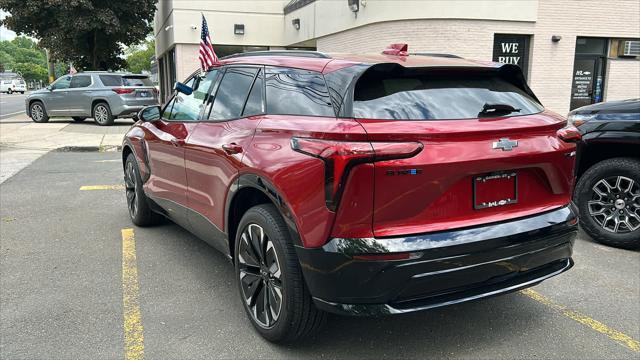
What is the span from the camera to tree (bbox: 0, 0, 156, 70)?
22.9 metres

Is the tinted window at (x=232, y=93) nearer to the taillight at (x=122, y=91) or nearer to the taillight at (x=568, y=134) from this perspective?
the taillight at (x=568, y=134)

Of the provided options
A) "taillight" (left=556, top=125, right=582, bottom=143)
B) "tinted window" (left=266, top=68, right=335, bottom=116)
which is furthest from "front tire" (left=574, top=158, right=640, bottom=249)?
"tinted window" (left=266, top=68, right=335, bottom=116)

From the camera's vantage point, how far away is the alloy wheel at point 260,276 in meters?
2.99

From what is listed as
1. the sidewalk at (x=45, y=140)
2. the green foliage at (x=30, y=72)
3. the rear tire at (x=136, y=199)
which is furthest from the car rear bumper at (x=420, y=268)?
the green foliage at (x=30, y=72)

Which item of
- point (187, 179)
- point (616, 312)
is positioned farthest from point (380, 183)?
point (616, 312)

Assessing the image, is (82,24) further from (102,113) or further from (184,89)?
(184,89)

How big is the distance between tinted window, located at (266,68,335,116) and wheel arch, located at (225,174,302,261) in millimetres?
439

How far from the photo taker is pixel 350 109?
268 centimetres

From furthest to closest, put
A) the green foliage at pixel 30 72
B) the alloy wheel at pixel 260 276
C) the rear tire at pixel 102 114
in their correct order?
the green foliage at pixel 30 72, the rear tire at pixel 102 114, the alloy wheel at pixel 260 276

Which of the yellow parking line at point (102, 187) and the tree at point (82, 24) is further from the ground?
the tree at point (82, 24)

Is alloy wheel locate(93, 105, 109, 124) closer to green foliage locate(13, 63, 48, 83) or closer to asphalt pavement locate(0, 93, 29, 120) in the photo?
asphalt pavement locate(0, 93, 29, 120)

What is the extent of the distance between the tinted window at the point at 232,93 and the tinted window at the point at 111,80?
1521 centimetres

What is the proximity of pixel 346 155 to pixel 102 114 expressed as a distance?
55.3 feet

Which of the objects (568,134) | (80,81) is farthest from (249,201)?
(80,81)
